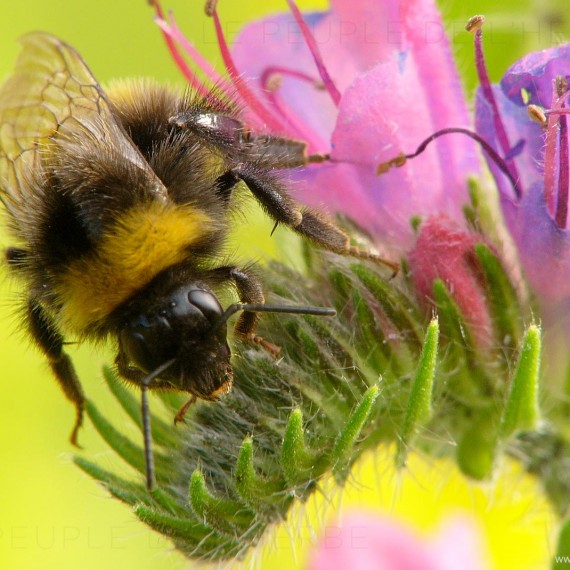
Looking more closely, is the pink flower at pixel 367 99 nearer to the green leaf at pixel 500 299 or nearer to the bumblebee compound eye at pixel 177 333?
the green leaf at pixel 500 299

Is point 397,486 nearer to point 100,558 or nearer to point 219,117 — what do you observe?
point 219,117

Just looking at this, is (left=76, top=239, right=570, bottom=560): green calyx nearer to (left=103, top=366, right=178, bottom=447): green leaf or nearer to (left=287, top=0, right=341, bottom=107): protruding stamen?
(left=103, top=366, right=178, bottom=447): green leaf

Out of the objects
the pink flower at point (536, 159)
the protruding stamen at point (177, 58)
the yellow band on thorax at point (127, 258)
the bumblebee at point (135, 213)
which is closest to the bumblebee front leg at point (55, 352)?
the bumblebee at point (135, 213)

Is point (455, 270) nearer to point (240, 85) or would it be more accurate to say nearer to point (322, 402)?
point (322, 402)

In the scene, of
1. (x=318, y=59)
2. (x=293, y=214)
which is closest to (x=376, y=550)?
(x=293, y=214)

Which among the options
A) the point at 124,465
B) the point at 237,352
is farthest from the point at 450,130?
the point at 124,465

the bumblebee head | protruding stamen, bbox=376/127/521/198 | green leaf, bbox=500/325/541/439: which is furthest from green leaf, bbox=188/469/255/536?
protruding stamen, bbox=376/127/521/198

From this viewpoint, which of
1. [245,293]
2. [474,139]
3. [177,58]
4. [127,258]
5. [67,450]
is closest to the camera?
[127,258]
